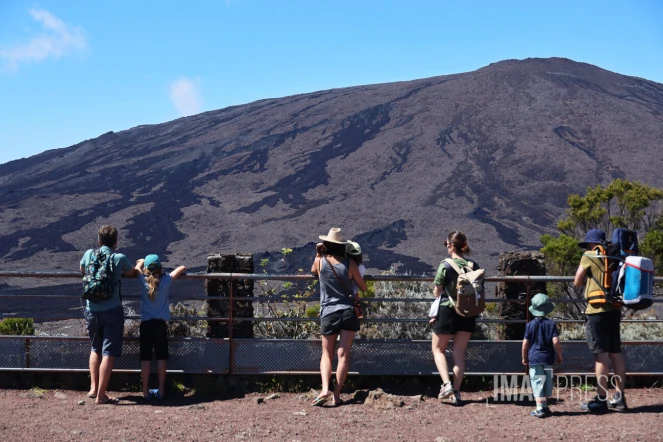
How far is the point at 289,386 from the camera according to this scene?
245 inches

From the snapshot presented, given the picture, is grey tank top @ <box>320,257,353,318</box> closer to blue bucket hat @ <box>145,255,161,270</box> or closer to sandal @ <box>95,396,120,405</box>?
blue bucket hat @ <box>145,255,161,270</box>

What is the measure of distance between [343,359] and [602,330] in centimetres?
198

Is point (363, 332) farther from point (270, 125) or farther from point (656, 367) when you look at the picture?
point (270, 125)

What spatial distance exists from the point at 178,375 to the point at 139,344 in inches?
17.0

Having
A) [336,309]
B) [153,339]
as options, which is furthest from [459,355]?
[153,339]

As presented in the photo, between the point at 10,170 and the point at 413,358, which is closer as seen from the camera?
the point at 413,358

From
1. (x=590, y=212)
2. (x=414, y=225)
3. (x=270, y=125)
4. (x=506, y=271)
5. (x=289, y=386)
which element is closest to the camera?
(x=289, y=386)

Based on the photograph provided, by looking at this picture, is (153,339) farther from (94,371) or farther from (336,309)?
(336,309)

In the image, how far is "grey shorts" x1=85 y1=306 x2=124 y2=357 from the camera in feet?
19.0

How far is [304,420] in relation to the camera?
→ 5297 millimetres

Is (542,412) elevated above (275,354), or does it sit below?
below

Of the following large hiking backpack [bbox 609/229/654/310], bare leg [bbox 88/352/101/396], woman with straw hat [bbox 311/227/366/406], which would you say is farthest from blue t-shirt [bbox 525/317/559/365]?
bare leg [bbox 88/352/101/396]

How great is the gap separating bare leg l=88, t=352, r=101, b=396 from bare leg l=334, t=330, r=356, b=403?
1.94 m

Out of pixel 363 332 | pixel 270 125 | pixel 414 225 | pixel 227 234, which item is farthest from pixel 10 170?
pixel 363 332
